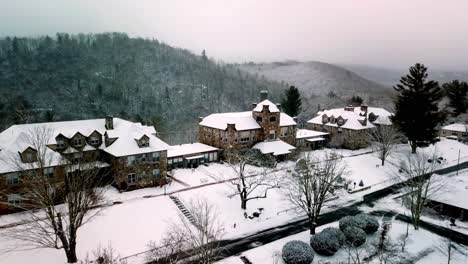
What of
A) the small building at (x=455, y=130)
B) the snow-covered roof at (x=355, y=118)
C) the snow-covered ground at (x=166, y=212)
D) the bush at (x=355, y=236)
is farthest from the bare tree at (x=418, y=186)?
the small building at (x=455, y=130)

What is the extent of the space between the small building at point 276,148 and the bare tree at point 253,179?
3.07 ft

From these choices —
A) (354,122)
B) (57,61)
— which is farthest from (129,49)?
(354,122)

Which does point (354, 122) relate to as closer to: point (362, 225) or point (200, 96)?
point (362, 225)

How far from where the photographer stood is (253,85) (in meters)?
191

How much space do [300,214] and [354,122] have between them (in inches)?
1326

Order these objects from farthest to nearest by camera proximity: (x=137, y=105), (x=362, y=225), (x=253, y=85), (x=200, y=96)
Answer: (x=253, y=85), (x=200, y=96), (x=137, y=105), (x=362, y=225)

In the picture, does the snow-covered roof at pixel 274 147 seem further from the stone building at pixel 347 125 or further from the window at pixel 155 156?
the window at pixel 155 156

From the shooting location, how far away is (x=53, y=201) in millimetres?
30078

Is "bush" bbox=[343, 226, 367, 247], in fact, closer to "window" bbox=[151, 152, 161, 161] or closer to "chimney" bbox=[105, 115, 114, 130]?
"window" bbox=[151, 152, 161, 161]

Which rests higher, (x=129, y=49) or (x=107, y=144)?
(x=129, y=49)

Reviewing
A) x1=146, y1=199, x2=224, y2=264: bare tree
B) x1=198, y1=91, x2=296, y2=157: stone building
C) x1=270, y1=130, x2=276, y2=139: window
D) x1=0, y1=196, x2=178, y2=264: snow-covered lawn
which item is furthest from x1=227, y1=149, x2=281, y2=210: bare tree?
x1=0, y1=196, x2=178, y2=264: snow-covered lawn

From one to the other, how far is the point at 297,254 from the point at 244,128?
29.1 m

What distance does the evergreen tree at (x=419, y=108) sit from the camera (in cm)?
5747

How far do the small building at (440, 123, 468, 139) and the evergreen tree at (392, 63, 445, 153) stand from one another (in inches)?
926
